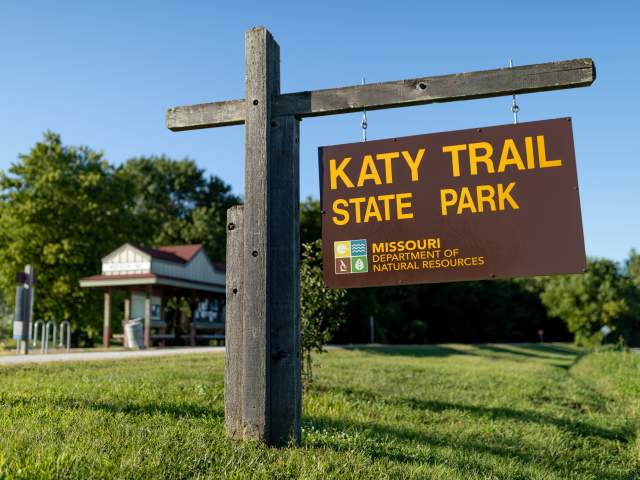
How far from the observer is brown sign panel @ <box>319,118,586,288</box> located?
5.28 metres

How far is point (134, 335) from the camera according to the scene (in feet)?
79.3

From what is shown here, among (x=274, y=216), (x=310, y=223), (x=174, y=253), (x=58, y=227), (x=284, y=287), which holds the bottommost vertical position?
(x=284, y=287)

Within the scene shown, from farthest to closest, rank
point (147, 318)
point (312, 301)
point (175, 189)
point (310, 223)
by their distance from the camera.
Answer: point (175, 189) < point (310, 223) < point (147, 318) < point (312, 301)

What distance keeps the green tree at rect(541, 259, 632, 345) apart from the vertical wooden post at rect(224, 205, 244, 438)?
49978mm

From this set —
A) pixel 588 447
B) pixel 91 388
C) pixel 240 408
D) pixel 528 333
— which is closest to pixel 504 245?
pixel 240 408

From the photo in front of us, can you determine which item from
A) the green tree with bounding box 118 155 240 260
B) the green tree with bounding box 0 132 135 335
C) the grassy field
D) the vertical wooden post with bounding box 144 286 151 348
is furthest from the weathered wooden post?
the green tree with bounding box 118 155 240 260

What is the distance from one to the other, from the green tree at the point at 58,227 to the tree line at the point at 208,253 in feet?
0.18

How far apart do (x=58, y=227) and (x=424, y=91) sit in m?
30.0

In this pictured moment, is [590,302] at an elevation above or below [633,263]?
below

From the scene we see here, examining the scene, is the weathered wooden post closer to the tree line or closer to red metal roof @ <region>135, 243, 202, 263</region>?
the tree line

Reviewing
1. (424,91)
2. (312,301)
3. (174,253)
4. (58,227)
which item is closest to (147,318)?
(174,253)

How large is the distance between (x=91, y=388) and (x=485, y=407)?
6.51m

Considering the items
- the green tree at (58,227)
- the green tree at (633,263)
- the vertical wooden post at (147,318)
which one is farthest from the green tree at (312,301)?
the green tree at (633,263)

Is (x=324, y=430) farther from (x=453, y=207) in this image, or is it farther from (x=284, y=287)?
(x=453, y=207)
